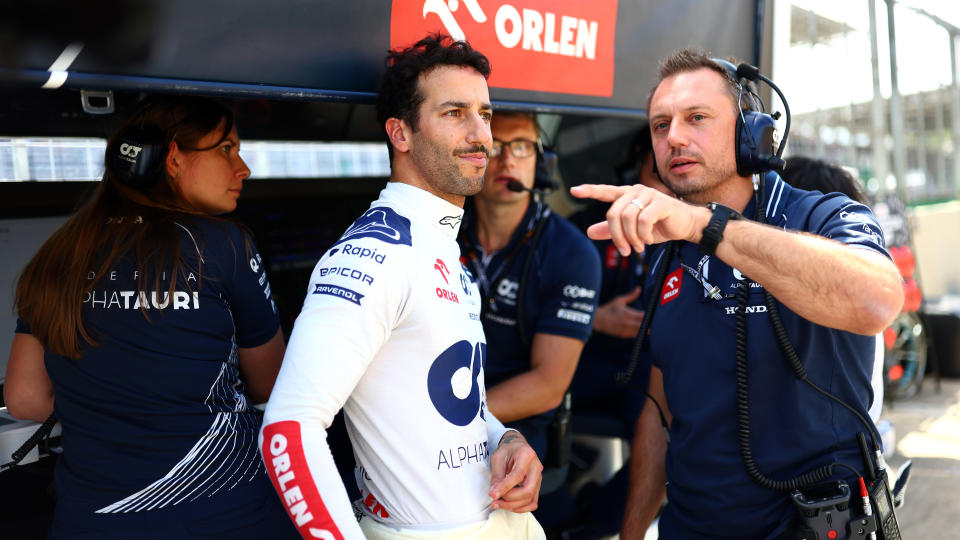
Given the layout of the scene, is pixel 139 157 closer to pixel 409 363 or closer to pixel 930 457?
pixel 409 363

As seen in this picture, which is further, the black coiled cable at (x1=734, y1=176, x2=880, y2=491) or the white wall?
the white wall

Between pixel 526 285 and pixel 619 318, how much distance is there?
0.72 meters

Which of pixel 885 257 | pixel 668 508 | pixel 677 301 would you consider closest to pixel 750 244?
pixel 885 257

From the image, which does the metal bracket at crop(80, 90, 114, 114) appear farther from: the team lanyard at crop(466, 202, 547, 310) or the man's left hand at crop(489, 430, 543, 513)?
the team lanyard at crop(466, 202, 547, 310)

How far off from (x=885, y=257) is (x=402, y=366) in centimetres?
98

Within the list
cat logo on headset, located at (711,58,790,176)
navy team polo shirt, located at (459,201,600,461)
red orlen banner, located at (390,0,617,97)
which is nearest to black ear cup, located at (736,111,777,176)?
cat logo on headset, located at (711,58,790,176)

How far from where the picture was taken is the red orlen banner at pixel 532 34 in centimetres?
185

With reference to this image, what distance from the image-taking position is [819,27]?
798 cm

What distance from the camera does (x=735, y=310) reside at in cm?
159

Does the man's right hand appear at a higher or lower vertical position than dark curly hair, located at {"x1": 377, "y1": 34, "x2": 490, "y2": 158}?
lower

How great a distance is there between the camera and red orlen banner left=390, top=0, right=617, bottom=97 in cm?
185

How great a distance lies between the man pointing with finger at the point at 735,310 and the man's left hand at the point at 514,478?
0.43 metres

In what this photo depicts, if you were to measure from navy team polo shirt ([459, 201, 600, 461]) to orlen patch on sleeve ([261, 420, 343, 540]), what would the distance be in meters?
1.25

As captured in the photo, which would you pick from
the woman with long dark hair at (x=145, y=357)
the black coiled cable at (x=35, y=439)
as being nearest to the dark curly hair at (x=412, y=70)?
the woman with long dark hair at (x=145, y=357)
